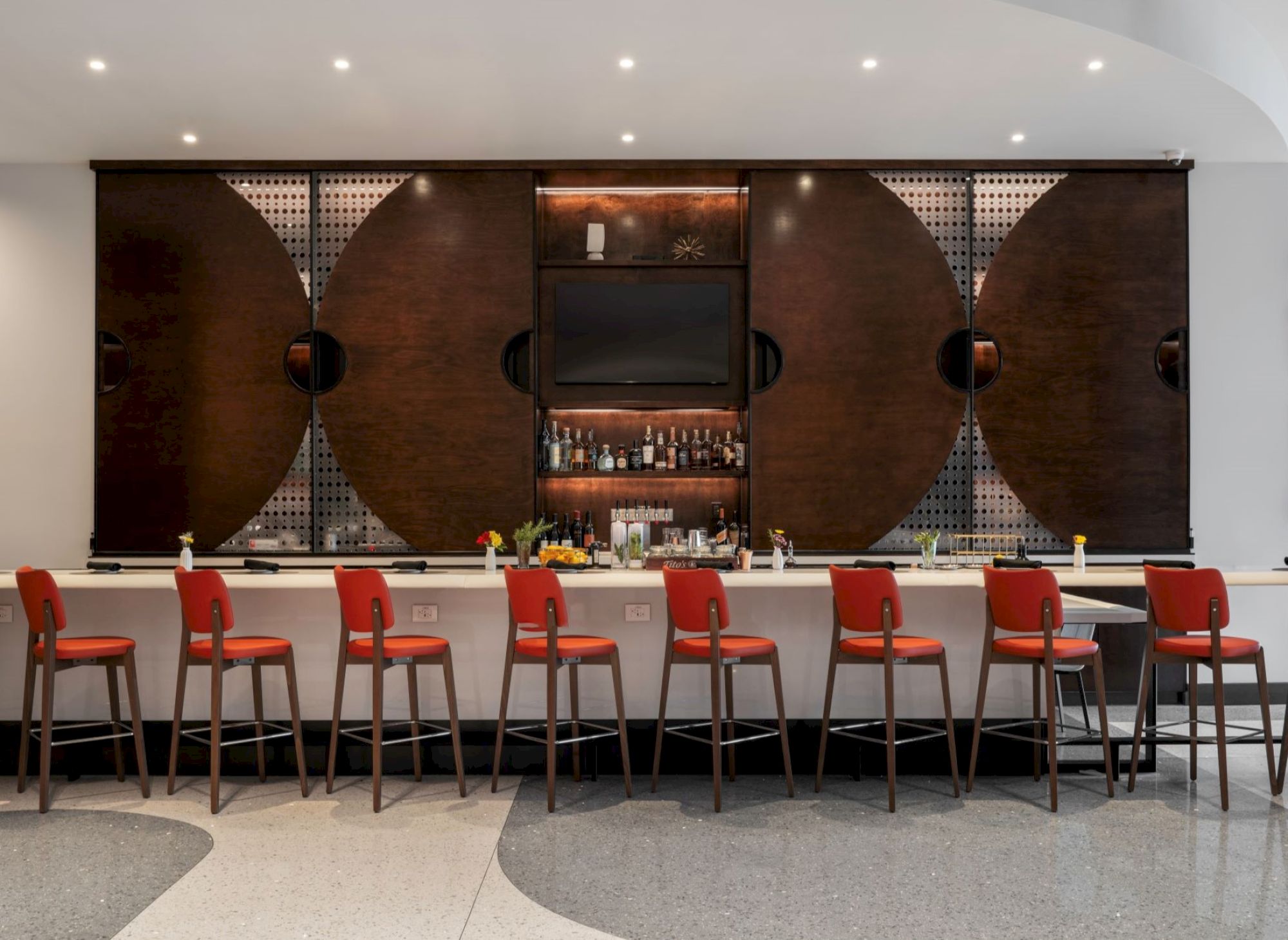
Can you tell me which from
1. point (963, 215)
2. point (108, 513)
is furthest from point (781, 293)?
point (108, 513)

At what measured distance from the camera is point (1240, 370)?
6785mm

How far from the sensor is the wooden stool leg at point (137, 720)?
443cm

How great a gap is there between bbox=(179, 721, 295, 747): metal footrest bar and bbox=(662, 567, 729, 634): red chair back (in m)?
1.85

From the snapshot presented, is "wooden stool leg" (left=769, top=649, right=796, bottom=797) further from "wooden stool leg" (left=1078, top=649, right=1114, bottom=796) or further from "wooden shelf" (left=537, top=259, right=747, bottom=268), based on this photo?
"wooden shelf" (left=537, top=259, right=747, bottom=268)

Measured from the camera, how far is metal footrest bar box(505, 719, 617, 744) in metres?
4.37

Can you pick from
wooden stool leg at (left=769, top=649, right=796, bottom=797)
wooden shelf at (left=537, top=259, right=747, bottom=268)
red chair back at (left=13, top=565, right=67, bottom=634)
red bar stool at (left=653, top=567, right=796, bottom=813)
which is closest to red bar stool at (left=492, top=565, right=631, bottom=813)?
red bar stool at (left=653, top=567, right=796, bottom=813)

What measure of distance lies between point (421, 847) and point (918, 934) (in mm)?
1868

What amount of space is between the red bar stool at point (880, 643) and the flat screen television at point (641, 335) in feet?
8.65

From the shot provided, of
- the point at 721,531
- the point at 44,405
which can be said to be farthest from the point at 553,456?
the point at 44,405

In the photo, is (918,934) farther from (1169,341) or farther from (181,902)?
(1169,341)

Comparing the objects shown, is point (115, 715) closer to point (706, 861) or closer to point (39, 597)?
point (39, 597)

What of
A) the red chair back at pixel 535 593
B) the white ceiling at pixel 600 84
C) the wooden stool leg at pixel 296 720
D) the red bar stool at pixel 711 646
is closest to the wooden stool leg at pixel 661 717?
the red bar stool at pixel 711 646

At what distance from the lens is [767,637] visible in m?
4.83

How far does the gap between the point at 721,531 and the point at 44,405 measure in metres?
4.71
